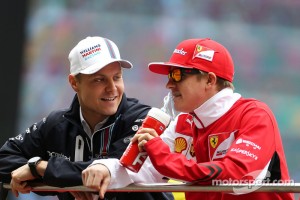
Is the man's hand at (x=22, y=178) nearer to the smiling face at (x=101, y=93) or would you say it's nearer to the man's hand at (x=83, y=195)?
the man's hand at (x=83, y=195)

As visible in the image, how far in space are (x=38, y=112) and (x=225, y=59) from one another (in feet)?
18.1

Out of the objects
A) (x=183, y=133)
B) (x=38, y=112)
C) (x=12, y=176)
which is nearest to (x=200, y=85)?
(x=183, y=133)

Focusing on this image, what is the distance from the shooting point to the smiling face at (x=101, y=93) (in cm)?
348

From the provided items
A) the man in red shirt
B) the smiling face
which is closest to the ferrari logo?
the man in red shirt

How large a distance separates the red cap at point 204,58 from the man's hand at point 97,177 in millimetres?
526

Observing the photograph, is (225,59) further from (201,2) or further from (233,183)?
(201,2)

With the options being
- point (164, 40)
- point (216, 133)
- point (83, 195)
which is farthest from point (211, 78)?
point (164, 40)

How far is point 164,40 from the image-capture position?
918 centimetres

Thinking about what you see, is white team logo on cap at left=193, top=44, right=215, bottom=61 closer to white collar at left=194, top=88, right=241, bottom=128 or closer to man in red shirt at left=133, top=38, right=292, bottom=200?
man in red shirt at left=133, top=38, right=292, bottom=200

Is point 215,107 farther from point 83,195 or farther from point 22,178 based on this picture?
point 22,178

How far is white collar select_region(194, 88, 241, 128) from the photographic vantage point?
3041 millimetres

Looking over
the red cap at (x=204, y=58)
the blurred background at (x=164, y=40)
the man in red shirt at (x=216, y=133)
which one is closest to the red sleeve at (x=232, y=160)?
the man in red shirt at (x=216, y=133)

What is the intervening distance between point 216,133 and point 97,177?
1.70 feet

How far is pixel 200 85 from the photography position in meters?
3.03
